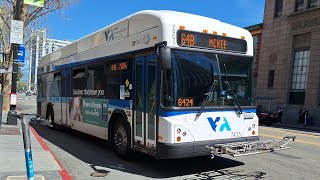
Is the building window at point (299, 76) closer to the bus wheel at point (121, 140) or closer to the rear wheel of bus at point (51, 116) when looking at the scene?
the rear wheel of bus at point (51, 116)

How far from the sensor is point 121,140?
29.8 feet

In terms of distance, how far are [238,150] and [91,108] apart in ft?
17.4

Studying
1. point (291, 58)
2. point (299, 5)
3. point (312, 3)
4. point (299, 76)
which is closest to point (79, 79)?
point (299, 76)

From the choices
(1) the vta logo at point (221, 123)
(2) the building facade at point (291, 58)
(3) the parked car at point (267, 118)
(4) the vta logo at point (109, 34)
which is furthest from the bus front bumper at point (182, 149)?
(2) the building facade at point (291, 58)

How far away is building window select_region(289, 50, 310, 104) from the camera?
31875 millimetres

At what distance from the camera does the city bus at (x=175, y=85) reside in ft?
23.7

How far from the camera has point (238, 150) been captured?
7121mm

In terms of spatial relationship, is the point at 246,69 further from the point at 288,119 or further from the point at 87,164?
the point at 288,119

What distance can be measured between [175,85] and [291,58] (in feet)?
93.3

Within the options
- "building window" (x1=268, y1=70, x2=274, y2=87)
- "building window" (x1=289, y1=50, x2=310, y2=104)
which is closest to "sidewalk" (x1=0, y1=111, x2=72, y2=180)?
"building window" (x1=289, y1=50, x2=310, y2=104)

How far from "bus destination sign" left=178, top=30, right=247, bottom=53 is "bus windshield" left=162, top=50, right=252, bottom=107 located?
18 centimetres

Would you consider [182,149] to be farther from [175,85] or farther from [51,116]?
[51,116]

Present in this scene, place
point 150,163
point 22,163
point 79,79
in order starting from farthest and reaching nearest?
point 79,79, point 150,163, point 22,163

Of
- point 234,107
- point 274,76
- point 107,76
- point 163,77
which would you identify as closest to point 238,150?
point 234,107
